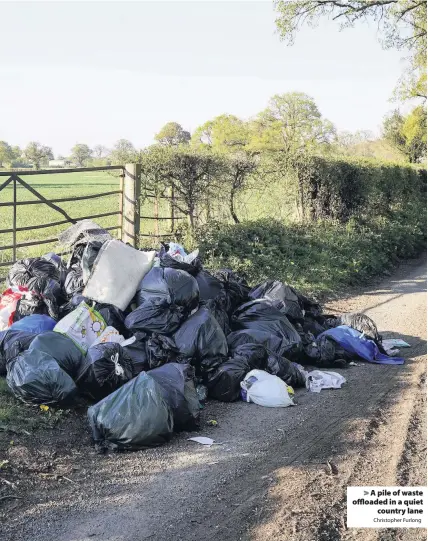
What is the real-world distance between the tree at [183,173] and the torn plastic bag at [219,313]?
451cm

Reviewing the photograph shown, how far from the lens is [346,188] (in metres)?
14.7

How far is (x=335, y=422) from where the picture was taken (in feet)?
16.2

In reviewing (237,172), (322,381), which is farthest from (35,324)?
(237,172)

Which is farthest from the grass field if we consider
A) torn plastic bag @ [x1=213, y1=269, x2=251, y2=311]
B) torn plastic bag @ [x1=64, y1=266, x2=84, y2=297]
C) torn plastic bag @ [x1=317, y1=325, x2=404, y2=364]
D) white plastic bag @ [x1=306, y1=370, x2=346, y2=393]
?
white plastic bag @ [x1=306, y1=370, x2=346, y2=393]

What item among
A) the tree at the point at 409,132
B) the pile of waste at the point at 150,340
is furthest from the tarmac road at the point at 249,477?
the tree at the point at 409,132

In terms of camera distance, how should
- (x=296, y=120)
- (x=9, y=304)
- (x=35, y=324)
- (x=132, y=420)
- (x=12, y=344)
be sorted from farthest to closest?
(x=296, y=120)
(x=9, y=304)
(x=35, y=324)
(x=12, y=344)
(x=132, y=420)

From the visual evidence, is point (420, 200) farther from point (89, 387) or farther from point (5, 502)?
point (5, 502)

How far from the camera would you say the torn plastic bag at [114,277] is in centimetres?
571

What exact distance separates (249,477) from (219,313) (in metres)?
2.49

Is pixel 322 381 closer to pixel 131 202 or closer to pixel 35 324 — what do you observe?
pixel 35 324

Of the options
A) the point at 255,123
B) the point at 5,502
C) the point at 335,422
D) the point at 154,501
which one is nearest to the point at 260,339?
the point at 335,422

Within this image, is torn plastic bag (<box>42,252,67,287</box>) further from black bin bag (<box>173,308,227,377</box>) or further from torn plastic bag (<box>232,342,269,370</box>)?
torn plastic bag (<box>232,342,269,370</box>)

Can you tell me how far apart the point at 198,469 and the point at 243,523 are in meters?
0.73

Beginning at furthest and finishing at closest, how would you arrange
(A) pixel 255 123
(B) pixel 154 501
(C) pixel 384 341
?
(A) pixel 255 123 → (C) pixel 384 341 → (B) pixel 154 501
